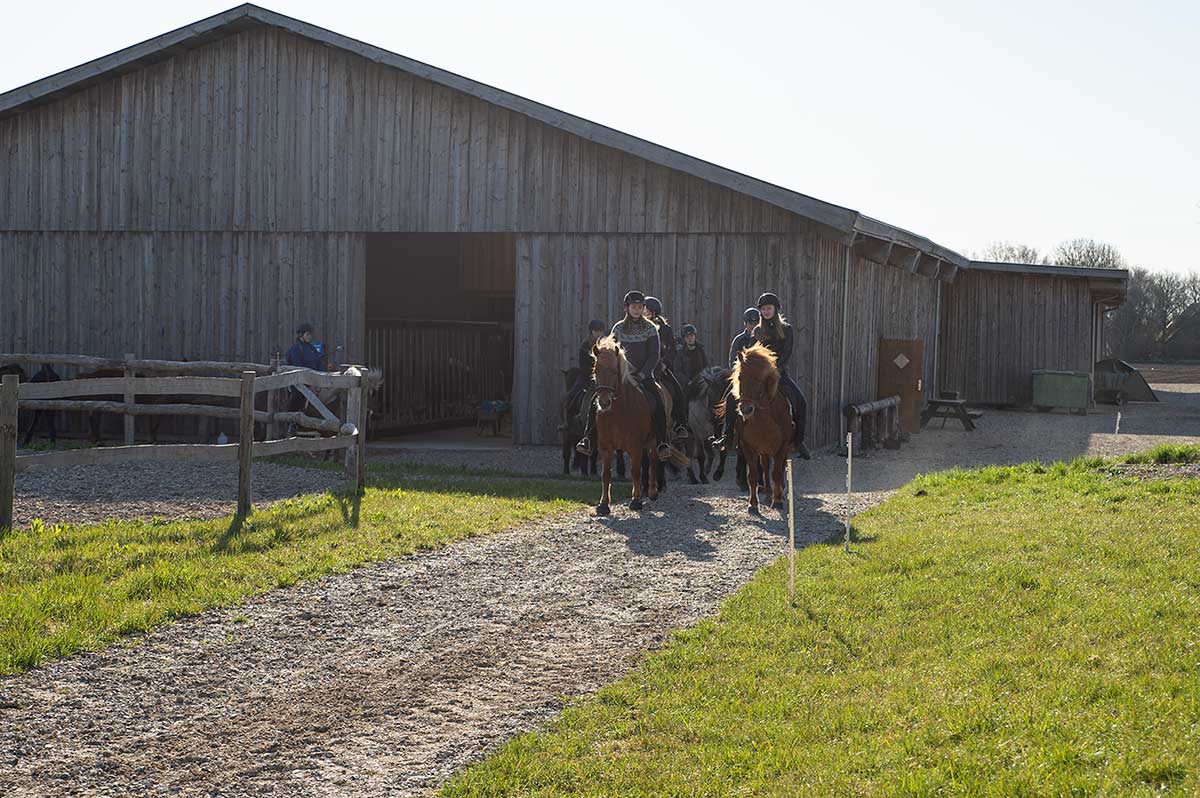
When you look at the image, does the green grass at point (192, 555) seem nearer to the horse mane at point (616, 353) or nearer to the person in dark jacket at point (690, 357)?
the horse mane at point (616, 353)

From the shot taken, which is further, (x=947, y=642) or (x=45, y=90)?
(x=45, y=90)

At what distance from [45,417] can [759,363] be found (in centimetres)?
1404

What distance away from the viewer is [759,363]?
1184 centimetres

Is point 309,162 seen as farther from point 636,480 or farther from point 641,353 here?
point 636,480

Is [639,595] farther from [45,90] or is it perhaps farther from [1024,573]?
[45,90]

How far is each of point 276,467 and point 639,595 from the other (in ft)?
26.4

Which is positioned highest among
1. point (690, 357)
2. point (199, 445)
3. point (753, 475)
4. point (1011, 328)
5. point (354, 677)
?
point (1011, 328)

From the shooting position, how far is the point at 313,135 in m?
20.2

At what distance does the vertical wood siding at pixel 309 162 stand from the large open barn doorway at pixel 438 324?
3724 millimetres

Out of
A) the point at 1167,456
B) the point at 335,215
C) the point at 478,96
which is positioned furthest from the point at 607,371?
the point at 335,215

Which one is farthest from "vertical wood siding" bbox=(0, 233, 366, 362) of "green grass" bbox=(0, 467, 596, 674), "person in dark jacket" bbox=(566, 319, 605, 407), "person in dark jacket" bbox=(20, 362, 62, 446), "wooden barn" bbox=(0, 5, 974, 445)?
"green grass" bbox=(0, 467, 596, 674)

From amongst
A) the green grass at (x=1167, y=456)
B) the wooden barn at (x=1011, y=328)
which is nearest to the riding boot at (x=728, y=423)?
the green grass at (x=1167, y=456)

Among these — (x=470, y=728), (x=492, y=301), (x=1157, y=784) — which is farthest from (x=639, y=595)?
(x=492, y=301)

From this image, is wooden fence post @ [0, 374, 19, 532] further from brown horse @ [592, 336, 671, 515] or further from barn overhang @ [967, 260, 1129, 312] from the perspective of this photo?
barn overhang @ [967, 260, 1129, 312]
